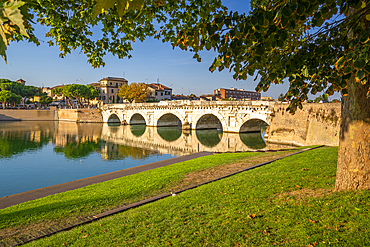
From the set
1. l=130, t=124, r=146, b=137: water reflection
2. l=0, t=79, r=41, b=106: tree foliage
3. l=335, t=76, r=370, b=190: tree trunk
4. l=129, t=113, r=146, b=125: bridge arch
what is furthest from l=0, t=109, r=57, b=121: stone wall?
l=335, t=76, r=370, b=190: tree trunk

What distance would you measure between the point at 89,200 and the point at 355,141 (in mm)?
7706

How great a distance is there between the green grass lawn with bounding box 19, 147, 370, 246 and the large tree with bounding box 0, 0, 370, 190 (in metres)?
1.04

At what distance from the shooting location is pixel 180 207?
20.8 feet

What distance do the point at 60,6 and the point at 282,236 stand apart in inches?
297

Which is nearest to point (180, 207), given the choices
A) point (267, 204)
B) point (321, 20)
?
point (267, 204)

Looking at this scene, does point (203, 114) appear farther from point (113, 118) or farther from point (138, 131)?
point (113, 118)

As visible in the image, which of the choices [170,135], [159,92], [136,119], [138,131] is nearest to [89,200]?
[170,135]

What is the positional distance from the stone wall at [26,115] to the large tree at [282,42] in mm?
76087

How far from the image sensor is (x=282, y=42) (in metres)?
3.58

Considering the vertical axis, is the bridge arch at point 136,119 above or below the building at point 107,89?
below

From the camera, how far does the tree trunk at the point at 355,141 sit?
535 cm

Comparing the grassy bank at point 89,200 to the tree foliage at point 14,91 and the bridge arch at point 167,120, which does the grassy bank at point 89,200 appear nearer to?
the bridge arch at point 167,120

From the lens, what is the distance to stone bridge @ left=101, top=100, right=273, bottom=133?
35075 millimetres

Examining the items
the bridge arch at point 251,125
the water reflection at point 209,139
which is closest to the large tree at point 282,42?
the water reflection at point 209,139
